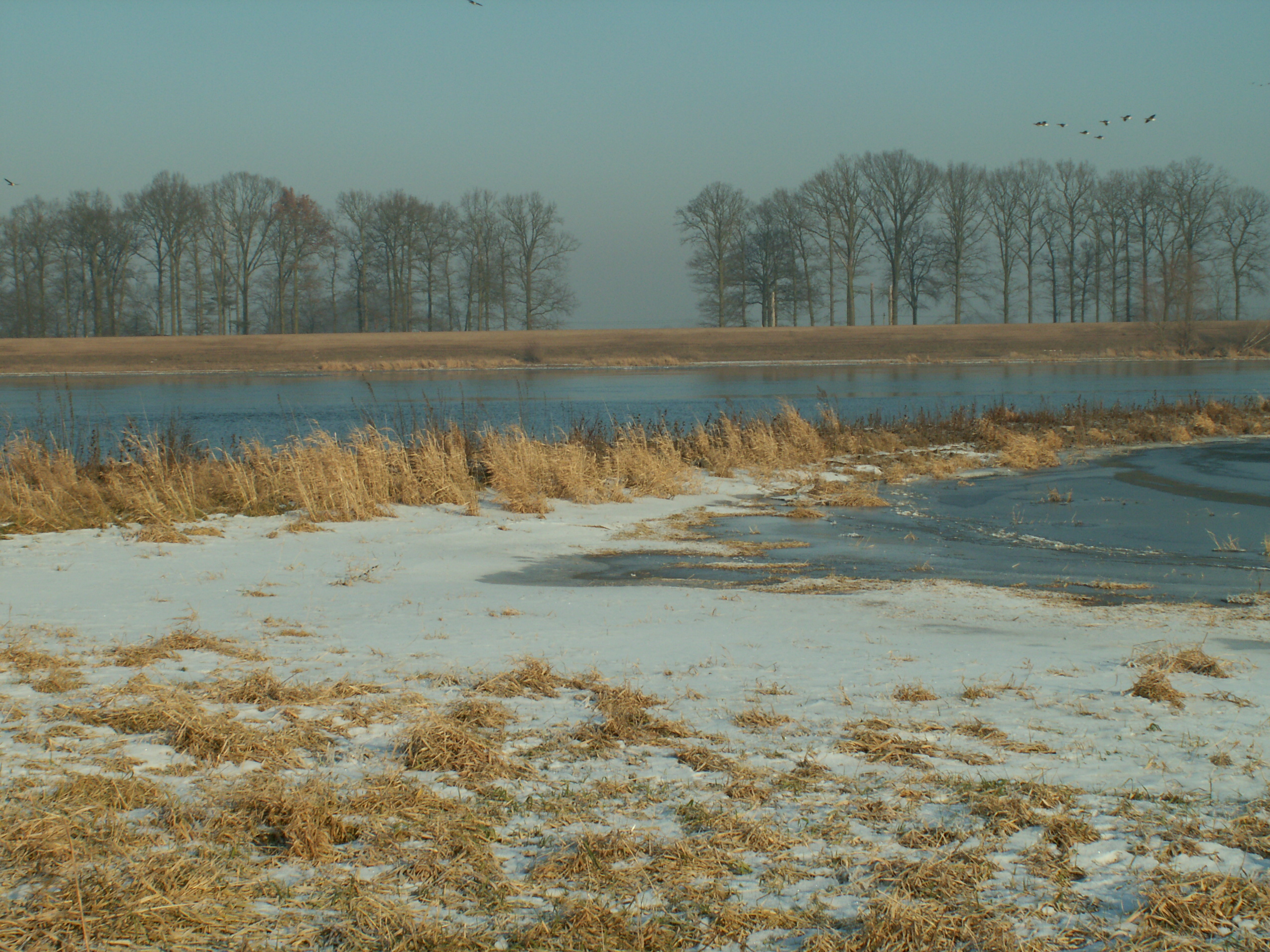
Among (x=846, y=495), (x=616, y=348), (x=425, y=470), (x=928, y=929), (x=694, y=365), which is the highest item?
(x=616, y=348)

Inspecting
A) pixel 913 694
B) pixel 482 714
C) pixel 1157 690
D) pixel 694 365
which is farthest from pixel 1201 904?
pixel 694 365

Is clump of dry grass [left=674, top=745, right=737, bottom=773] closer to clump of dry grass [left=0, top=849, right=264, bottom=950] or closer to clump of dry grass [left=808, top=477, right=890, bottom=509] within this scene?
clump of dry grass [left=0, top=849, right=264, bottom=950]

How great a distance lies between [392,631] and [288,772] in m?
2.63

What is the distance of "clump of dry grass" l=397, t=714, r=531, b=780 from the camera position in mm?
4012

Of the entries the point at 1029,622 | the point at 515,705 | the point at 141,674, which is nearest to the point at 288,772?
the point at 515,705

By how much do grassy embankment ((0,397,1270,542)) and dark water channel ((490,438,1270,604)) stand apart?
1.57m

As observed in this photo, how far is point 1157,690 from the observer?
495 centimetres

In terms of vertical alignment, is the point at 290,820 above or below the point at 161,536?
below

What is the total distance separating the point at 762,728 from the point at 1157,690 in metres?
2.05

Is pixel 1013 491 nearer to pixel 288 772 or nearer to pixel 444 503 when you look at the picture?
pixel 444 503

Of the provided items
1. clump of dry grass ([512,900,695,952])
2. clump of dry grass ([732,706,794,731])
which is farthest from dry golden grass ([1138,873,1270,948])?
clump of dry grass ([732,706,794,731])

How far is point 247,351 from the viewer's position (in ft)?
197

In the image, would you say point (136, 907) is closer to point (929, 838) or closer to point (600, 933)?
point (600, 933)

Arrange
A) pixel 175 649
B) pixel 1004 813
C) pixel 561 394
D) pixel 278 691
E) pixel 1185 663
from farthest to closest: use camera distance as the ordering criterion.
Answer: pixel 561 394
pixel 175 649
pixel 1185 663
pixel 278 691
pixel 1004 813
